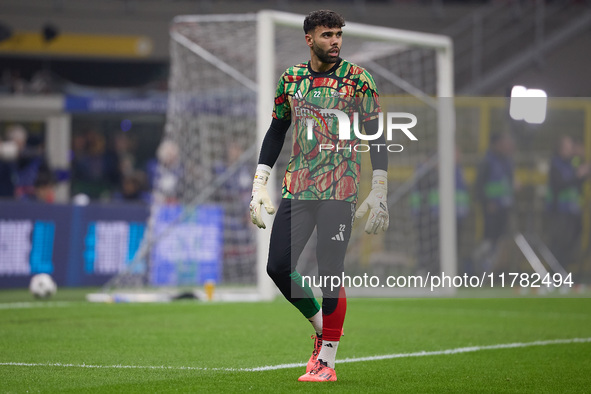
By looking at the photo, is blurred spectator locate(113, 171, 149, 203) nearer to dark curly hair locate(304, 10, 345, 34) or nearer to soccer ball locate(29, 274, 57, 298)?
soccer ball locate(29, 274, 57, 298)

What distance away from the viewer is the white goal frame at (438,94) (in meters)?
12.5

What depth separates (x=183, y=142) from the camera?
1395cm

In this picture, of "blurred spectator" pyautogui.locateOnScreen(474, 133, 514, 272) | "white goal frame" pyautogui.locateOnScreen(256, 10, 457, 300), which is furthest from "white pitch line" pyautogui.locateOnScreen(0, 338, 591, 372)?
"blurred spectator" pyautogui.locateOnScreen(474, 133, 514, 272)

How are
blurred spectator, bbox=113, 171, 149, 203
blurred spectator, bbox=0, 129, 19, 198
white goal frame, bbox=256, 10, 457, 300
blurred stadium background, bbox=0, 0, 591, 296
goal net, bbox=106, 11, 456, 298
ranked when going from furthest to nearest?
blurred spectator, bbox=113, 171, 149, 203
blurred spectator, bbox=0, 129, 19, 198
blurred stadium background, bbox=0, 0, 591, 296
goal net, bbox=106, 11, 456, 298
white goal frame, bbox=256, 10, 457, 300

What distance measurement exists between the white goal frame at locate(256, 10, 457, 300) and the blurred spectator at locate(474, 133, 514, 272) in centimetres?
67

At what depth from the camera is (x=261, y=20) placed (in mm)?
12781

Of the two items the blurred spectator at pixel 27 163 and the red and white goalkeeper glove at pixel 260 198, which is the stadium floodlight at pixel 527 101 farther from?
the blurred spectator at pixel 27 163

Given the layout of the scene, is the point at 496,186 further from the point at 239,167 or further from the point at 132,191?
the point at 132,191

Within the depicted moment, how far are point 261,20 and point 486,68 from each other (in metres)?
10.3

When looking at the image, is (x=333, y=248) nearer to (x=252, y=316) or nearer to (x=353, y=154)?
(x=353, y=154)

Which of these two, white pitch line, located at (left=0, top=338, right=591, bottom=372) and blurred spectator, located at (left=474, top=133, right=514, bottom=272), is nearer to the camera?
white pitch line, located at (left=0, top=338, right=591, bottom=372)

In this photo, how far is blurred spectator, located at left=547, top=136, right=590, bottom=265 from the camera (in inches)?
597

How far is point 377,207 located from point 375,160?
11.0 inches

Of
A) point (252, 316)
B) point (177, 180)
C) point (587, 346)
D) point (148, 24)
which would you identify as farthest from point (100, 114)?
point (587, 346)
